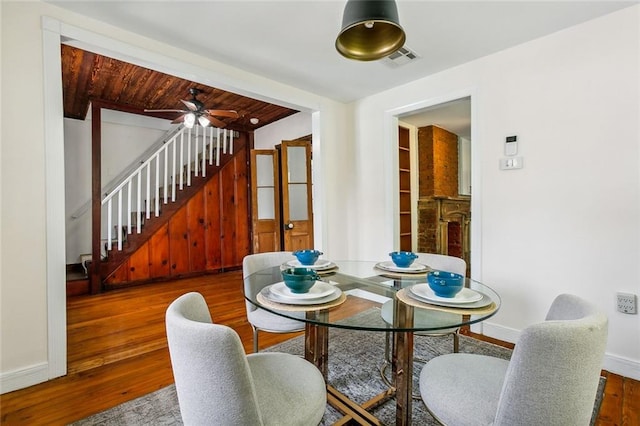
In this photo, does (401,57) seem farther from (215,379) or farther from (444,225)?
(444,225)

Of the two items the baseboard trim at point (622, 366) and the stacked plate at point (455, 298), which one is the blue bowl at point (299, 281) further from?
the baseboard trim at point (622, 366)

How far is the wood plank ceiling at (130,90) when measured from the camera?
321 centimetres

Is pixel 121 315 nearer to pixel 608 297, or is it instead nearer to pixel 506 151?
pixel 506 151

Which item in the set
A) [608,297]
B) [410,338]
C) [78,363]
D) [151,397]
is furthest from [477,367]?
[78,363]

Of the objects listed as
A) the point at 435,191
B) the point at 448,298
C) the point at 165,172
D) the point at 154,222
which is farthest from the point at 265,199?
the point at 448,298

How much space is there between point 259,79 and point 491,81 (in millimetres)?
2160

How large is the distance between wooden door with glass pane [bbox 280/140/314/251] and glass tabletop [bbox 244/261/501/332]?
9.29 feet

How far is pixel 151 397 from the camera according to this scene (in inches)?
71.5

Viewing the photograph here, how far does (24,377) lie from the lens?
1899mm

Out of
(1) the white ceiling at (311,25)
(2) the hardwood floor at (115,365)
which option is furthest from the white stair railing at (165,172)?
(1) the white ceiling at (311,25)

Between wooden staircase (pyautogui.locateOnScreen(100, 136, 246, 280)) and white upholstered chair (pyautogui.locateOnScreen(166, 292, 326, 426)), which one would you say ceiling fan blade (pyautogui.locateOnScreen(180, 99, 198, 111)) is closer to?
wooden staircase (pyautogui.locateOnScreen(100, 136, 246, 280))

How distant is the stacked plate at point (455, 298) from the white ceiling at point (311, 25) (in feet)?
5.90

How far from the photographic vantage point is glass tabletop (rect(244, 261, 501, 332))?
116 cm

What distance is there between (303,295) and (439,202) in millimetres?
4318
